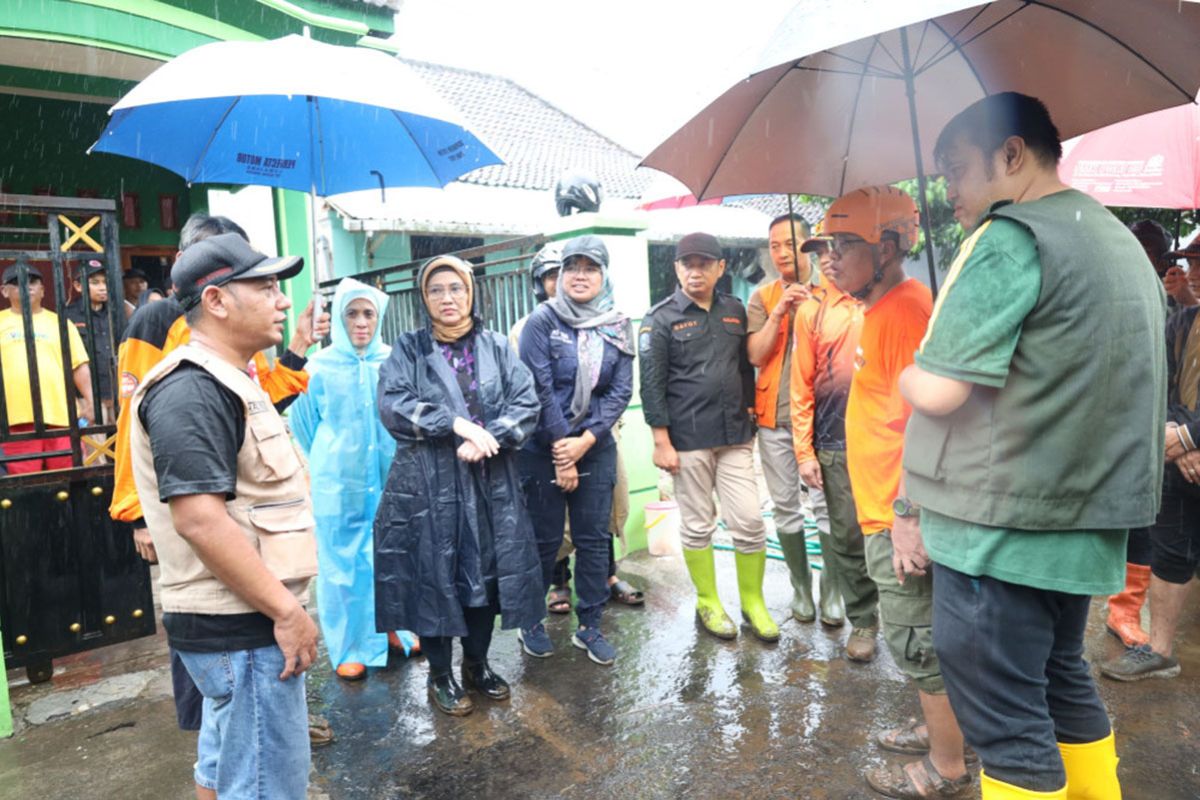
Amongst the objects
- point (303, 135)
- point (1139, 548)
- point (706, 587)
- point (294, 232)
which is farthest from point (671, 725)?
point (294, 232)

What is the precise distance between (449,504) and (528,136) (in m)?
15.9

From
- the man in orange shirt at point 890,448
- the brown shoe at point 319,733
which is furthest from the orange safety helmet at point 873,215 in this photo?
the brown shoe at point 319,733

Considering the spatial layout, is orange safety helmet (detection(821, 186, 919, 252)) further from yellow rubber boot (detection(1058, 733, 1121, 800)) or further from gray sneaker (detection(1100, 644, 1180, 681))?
gray sneaker (detection(1100, 644, 1180, 681))

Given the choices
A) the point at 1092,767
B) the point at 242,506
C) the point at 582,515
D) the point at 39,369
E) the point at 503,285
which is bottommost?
the point at 1092,767

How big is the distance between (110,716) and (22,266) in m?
2.07

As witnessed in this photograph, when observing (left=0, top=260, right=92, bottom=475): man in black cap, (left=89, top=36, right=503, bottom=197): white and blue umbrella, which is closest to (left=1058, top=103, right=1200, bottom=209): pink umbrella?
(left=89, top=36, right=503, bottom=197): white and blue umbrella

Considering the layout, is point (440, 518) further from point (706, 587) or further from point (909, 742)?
point (909, 742)

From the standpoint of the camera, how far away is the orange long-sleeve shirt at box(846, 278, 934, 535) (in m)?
2.69

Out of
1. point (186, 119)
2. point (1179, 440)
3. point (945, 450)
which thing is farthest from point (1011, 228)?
point (186, 119)

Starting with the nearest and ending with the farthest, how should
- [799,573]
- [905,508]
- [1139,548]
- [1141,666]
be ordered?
[905,508] → [1141,666] → [1139,548] → [799,573]

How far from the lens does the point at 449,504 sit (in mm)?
3344

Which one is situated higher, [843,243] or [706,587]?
[843,243]

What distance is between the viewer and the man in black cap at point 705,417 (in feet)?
13.4

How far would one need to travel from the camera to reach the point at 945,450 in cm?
194
